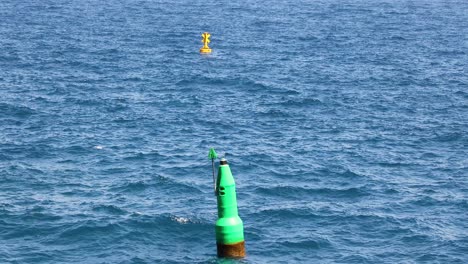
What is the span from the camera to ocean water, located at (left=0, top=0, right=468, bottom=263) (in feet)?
136

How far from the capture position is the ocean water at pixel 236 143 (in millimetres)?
41531

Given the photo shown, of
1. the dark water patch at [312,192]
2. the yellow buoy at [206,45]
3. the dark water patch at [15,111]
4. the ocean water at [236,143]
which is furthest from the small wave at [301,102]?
the yellow buoy at [206,45]

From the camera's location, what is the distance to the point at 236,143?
2355 inches

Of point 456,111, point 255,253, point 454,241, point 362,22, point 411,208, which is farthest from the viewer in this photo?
point 362,22

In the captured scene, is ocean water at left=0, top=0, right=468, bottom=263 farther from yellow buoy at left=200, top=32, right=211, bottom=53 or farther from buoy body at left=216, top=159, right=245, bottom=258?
yellow buoy at left=200, top=32, right=211, bottom=53

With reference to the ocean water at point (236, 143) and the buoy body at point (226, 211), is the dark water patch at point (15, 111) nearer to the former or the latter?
the ocean water at point (236, 143)

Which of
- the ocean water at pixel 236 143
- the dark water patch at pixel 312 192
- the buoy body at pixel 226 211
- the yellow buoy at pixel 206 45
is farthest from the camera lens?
the yellow buoy at pixel 206 45

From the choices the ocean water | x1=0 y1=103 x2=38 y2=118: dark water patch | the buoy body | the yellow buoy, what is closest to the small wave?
the ocean water

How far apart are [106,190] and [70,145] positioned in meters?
10.1

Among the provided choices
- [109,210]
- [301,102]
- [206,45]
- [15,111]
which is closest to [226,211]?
[109,210]

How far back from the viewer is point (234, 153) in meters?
57.2

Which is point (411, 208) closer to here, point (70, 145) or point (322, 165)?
point (322, 165)

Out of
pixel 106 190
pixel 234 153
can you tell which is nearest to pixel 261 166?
pixel 234 153

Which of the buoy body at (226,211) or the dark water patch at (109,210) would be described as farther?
the dark water patch at (109,210)
